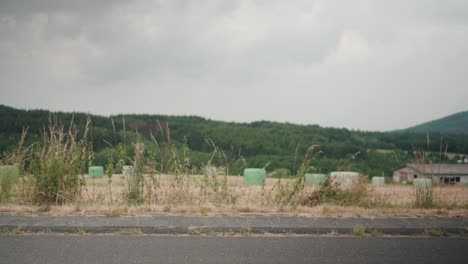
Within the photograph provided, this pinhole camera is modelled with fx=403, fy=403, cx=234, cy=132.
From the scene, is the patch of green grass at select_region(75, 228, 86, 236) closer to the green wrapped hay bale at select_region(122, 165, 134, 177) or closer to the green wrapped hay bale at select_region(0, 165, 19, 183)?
the green wrapped hay bale at select_region(122, 165, 134, 177)

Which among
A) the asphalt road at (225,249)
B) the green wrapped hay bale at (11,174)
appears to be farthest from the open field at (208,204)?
the asphalt road at (225,249)

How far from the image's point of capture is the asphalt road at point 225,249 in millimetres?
4809

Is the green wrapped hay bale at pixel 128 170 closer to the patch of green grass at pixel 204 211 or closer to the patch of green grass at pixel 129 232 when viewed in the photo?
the patch of green grass at pixel 204 211

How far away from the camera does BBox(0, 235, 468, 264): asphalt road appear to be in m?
4.81

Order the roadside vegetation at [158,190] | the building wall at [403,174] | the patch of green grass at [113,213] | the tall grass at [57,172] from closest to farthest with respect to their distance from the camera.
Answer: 1. the patch of green grass at [113,213]
2. the roadside vegetation at [158,190]
3. the tall grass at [57,172]
4. the building wall at [403,174]

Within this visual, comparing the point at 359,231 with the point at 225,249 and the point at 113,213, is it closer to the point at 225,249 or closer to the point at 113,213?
the point at 225,249

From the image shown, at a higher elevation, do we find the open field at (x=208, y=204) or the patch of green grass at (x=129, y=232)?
the open field at (x=208, y=204)

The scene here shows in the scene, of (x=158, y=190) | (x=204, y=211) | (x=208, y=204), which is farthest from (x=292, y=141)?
(x=204, y=211)

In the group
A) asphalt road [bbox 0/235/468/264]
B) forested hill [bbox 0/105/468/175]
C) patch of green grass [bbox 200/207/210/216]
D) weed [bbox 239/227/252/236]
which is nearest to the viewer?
asphalt road [bbox 0/235/468/264]

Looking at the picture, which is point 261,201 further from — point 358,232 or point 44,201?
point 44,201

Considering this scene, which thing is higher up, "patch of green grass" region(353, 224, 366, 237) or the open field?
the open field

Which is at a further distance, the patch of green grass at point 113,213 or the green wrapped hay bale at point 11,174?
the green wrapped hay bale at point 11,174

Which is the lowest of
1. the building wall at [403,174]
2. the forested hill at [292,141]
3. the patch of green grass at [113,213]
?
the building wall at [403,174]

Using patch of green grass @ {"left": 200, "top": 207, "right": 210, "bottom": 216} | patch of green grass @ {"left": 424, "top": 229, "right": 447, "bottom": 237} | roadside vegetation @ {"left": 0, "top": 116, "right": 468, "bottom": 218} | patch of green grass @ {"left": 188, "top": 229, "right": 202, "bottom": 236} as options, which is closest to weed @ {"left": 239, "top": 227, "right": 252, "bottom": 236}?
patch of green grass @ {"left": 188, "top": 229, "right": 202, "bottom": 236}
